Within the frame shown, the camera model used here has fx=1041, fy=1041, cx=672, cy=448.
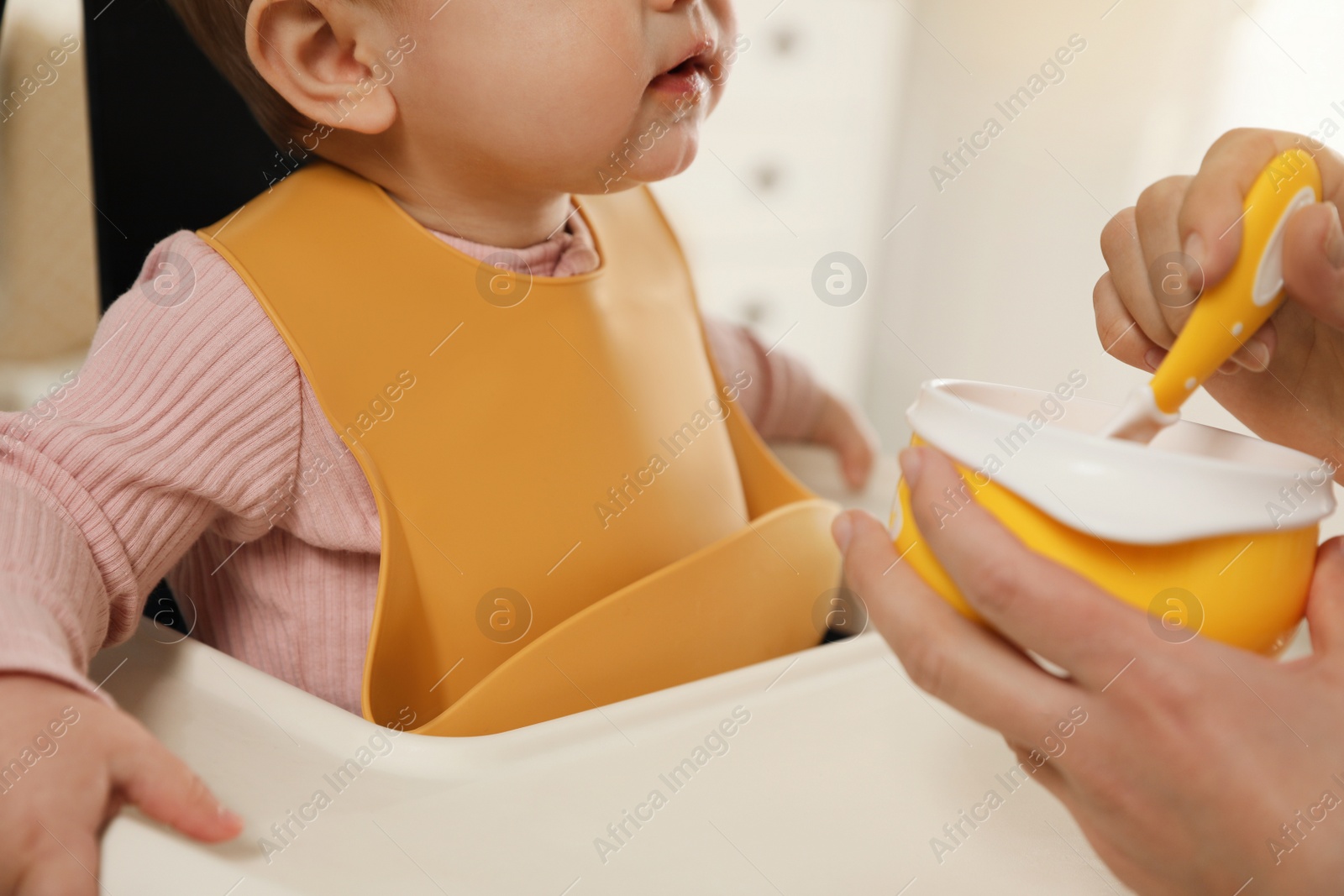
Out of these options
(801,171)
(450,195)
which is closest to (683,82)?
(450,195)

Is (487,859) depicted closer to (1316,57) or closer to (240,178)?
(240,178)

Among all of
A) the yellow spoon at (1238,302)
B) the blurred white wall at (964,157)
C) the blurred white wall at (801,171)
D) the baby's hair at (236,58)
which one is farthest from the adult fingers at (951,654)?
the blurred white wall at (801,171)

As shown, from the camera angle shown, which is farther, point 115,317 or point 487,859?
point 115,317

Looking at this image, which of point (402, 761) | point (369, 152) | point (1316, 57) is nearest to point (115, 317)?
point (369, 152)

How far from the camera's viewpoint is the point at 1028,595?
35 centimetres

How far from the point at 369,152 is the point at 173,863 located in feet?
1.53

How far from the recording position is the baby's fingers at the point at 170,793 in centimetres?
41

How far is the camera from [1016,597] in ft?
1.15

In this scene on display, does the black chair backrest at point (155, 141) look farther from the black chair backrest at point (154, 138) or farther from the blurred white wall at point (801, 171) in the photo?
the blurred white wall at point (801, 171)

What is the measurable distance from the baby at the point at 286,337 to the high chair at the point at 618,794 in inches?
2.7

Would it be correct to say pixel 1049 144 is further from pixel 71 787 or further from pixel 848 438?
pixel 71 787

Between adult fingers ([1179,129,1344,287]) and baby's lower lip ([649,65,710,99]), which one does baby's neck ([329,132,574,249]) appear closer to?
baby's lower lip ([649,65,710,99])

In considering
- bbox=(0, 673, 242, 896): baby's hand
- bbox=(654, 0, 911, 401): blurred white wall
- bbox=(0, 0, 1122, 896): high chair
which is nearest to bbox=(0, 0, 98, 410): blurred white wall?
bbox=(0, 0, 1122, 896): high chair

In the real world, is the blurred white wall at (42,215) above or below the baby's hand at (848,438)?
above
